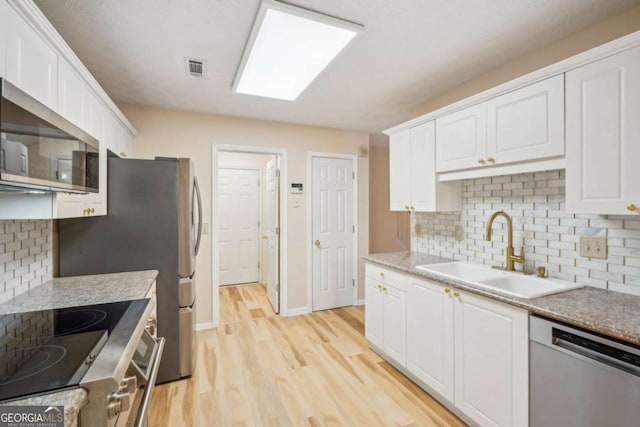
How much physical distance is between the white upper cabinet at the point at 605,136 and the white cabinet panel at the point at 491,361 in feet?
2.31

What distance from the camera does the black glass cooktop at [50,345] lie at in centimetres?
82

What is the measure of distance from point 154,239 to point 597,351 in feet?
8.62

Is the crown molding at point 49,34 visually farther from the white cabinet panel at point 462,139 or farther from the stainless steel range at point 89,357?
the white cabinet panel at point 462,139

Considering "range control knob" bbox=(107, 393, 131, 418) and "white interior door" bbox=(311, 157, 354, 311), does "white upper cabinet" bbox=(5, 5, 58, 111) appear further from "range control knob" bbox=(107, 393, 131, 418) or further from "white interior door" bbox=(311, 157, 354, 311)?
"white interior door" bbox=(311, 157, 354, 311)

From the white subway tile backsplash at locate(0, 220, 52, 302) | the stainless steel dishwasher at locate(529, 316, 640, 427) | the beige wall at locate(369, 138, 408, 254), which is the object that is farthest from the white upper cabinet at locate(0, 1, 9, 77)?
the beige wall at locate(369, 138, 408, 254)

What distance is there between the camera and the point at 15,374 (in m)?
0.85

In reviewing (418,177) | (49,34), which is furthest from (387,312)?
(49,34)

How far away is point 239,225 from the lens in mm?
5074

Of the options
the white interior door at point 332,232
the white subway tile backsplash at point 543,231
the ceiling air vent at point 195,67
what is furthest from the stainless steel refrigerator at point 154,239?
the white subway tile backsplash at point 543,231

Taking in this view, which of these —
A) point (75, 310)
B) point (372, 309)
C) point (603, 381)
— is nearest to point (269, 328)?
point (372, 309)

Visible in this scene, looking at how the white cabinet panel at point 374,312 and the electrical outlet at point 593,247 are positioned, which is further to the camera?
the white cabinet panel at point 374,312

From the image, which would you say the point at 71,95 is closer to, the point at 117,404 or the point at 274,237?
the point at 117,404

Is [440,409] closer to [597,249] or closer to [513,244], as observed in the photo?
[513,244]

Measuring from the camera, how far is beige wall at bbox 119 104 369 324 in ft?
10.2
